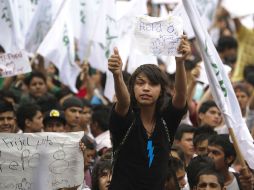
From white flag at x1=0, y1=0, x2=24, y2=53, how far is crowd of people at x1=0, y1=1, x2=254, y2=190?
568 millimetres

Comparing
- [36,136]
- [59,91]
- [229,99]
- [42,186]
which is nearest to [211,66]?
[229,99]

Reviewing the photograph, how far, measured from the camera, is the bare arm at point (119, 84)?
597 cm

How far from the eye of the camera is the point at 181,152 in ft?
27.0

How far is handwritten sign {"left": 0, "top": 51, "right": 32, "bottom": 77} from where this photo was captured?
31.9 ft

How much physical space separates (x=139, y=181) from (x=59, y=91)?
6017 millimetres

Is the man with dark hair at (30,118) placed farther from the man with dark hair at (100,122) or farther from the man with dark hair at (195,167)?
the man with dark hair at (195,167)

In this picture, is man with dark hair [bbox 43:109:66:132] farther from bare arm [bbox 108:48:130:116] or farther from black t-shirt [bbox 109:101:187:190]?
bare arm [bbox 108:48:130:116]

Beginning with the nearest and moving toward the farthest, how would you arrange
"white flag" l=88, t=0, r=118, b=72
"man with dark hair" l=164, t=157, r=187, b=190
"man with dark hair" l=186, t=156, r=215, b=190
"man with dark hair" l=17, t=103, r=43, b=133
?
"man with dark hair" l=164, t=157, r=187, b=190
"man with dark hair" l=186, t=156, r=215, b=190
"man with dark hair" l=17, t=103, r=43, b=133
"white flag" l=88, t=0, r=118, b=72

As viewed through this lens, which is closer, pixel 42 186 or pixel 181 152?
pixel 42 186

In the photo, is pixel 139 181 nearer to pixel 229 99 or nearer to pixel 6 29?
pixel 229 99

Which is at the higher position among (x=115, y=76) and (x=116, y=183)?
(x=115, y=76)

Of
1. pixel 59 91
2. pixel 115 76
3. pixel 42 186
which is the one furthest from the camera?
pixel 59 91

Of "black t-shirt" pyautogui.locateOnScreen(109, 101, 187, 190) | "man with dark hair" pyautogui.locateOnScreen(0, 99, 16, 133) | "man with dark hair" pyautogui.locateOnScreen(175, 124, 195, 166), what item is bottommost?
"man with dark hair" pyautogui.locateOnScreen(175, 124, 195, 166)

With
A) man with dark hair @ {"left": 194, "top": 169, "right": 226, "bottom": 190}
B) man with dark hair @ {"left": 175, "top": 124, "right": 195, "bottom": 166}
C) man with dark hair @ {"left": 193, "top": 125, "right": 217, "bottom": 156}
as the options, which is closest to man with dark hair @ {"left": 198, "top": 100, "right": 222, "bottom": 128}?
man with dark hair @ {"left": 175, "top": 124, "right": 195, "bottom": 166}
